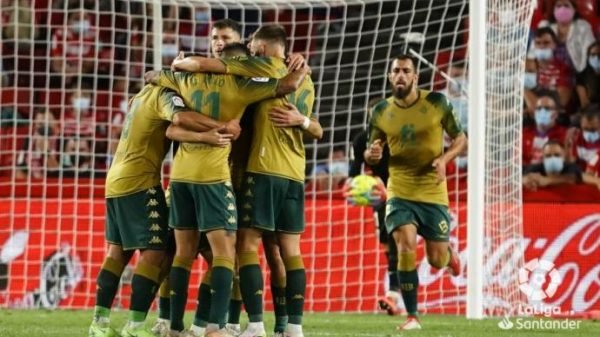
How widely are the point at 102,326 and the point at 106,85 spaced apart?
7.99 meters

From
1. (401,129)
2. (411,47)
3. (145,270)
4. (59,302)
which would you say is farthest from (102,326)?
(411,47)

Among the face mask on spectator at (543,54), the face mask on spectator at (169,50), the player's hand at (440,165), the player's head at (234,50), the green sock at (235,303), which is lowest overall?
the green sock at (235,303)

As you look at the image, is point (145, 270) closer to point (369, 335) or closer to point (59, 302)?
point (369, 335)

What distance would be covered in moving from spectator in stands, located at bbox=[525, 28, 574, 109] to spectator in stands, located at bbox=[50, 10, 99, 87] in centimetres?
524

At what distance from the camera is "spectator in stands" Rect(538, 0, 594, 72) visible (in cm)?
1712

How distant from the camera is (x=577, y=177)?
15.4 meters

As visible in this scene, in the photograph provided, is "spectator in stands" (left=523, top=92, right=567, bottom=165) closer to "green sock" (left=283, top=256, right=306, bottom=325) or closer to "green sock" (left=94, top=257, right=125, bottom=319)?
"green sock" (left=283, top=256, right=306, bottom=325)

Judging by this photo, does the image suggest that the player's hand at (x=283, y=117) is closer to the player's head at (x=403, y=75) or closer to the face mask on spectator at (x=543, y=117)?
the player's head at (x=403, y=75)

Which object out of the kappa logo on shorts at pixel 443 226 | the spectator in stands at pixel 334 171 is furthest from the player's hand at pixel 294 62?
the spectator in stands at pixel 334 171

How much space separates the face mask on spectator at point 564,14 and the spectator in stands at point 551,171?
2260 millimetres

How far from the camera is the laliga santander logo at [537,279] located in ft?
42.8

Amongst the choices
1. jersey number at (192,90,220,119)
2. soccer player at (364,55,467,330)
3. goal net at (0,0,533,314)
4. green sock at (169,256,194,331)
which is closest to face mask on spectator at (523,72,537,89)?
goal net at (0,0,533,314)

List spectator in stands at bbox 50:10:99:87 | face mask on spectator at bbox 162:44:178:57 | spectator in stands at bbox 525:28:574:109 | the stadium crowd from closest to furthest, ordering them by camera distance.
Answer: the stadium crowd, spectator in stands at bbox 50:10:99:87, face mask on spectator at bbox 162:44:178:57, spectator in stands at bbox 525:28:574:109

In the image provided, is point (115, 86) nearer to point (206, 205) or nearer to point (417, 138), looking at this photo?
point (417, 138)
